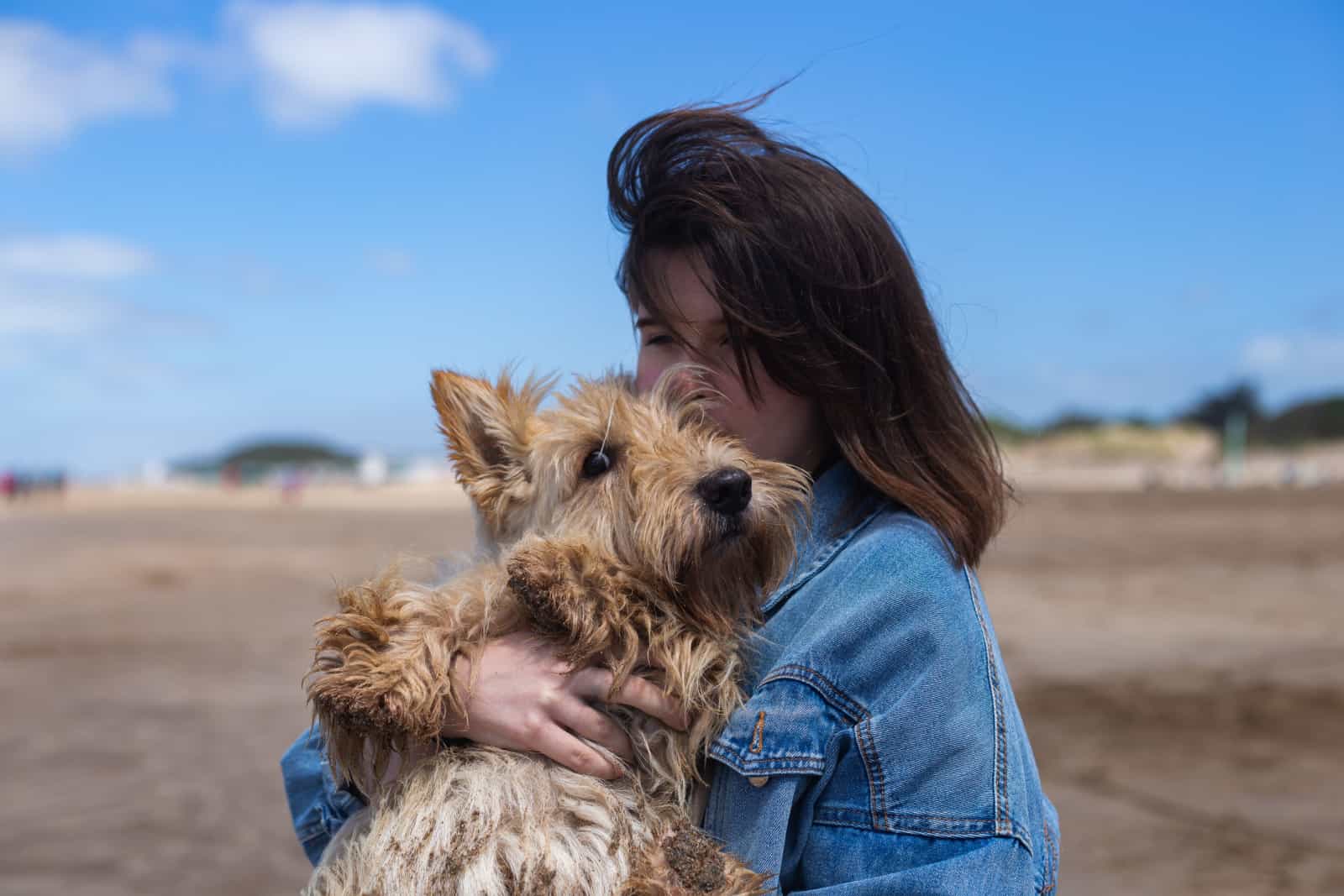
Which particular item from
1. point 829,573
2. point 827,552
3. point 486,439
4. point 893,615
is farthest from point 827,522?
point 486,439

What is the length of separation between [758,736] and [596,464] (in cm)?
107

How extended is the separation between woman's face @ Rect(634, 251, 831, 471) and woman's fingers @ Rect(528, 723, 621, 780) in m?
1.04

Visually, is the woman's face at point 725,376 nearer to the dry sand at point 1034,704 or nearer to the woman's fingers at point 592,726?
the woman's fingers at point 592,726

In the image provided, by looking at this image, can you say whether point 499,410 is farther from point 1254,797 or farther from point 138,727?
point 138,727

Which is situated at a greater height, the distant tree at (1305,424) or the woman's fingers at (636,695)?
the distant tree at (1305,424)

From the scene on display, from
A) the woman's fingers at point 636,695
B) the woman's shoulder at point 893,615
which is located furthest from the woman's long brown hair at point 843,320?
the woman's fingers at point 636,695

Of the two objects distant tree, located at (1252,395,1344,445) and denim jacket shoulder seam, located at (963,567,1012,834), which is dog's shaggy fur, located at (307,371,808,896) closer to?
denim jacket shoulder seam, located at (963,567,1012,834)

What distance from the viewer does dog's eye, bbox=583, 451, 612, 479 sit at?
339 cm

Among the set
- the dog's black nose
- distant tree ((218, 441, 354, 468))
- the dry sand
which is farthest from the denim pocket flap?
distant tree ((218, 441, 354, 468))

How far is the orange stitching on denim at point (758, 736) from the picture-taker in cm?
263

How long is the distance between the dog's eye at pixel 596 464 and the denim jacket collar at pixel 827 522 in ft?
2.06

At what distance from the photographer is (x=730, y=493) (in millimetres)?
3107

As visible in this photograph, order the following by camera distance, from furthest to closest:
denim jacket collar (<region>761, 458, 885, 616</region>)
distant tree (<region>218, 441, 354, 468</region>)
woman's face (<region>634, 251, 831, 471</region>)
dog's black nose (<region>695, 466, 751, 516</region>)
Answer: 1. distant tree (<region>218, 441, 354, 468</region>)
2. woman's face (<region>634, 251, 831, 471</region>)
3. dog's black nose (<region>695, 466, 751, 516</region>)
4. denim jacket collar (<region>761, 458, 885, 616</region>)

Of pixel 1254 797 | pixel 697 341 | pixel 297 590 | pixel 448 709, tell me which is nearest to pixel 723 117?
pixel 697 341
